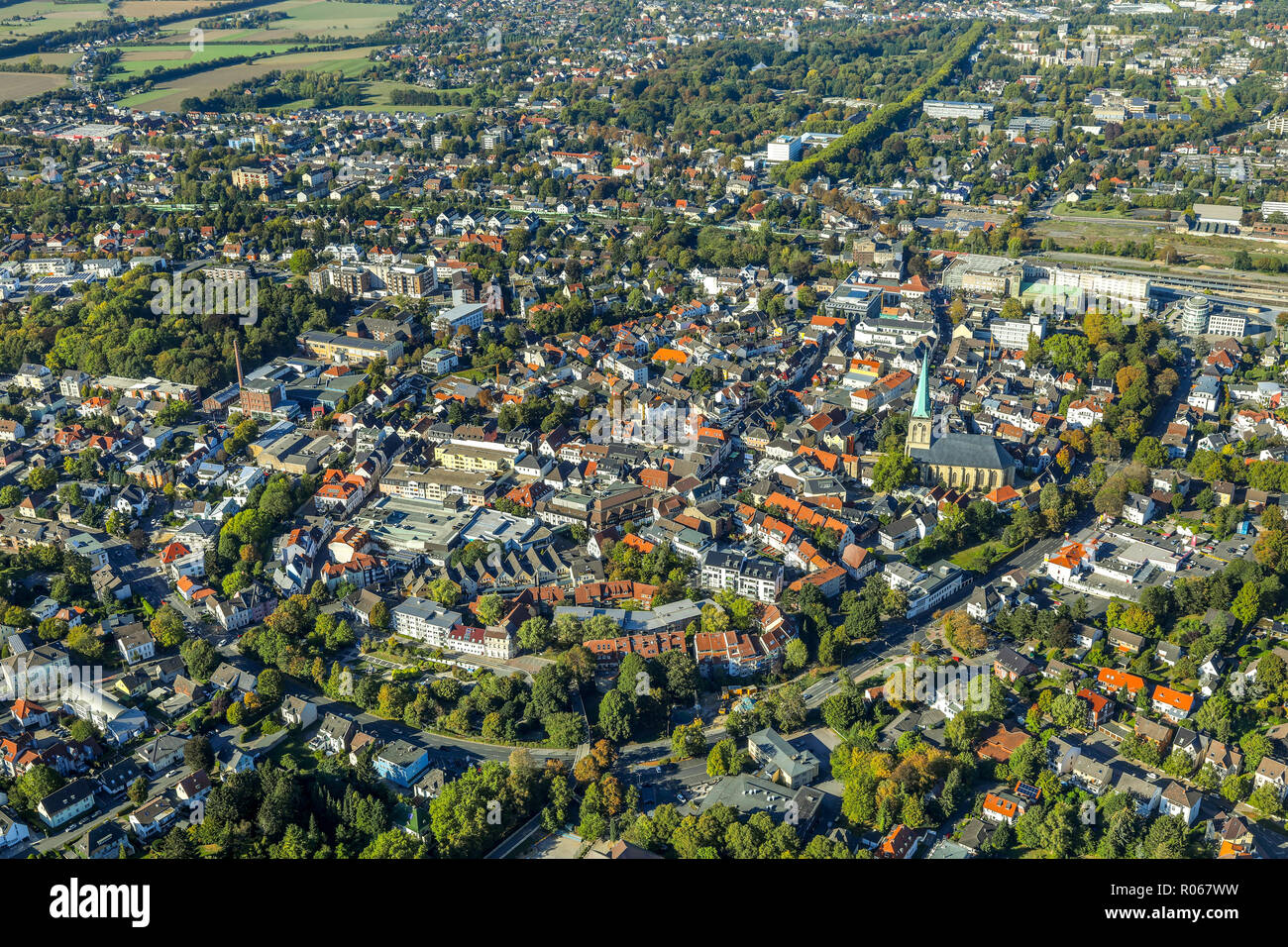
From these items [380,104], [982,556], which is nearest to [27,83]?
[380,104]

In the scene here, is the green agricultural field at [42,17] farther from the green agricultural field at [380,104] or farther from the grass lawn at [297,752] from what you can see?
the grass lawn at [297,752]

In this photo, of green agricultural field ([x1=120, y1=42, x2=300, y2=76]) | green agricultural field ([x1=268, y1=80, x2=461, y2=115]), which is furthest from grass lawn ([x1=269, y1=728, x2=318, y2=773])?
green agricultural field ([x1=120, y1=42, x2=300, y2=76])

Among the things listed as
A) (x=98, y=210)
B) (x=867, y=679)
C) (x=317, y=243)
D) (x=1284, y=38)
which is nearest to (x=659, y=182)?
(x=317, y=243)

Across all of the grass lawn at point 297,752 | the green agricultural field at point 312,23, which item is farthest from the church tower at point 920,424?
the green agricultural field at point 312,23

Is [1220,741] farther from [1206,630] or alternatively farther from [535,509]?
[535,509]

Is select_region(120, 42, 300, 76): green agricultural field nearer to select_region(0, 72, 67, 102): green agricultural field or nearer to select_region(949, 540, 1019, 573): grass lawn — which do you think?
select_region(0, 72, 67, 102): green agricultural field
